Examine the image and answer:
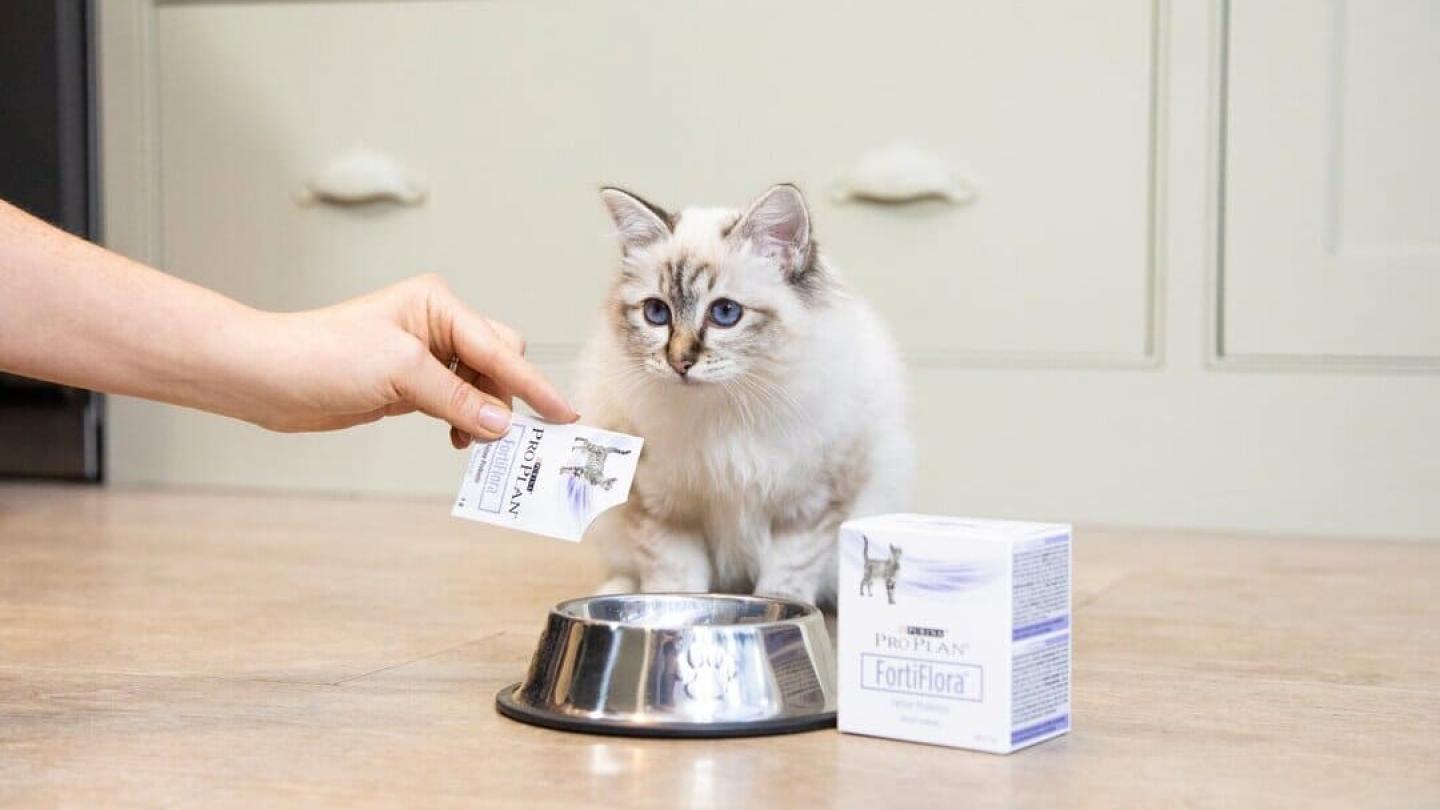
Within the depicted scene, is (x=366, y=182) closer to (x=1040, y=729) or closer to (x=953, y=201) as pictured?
(x=953, y=201)

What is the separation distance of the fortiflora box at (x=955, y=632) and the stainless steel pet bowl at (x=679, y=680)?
0.17 ft

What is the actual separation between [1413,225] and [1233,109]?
0.33 metres

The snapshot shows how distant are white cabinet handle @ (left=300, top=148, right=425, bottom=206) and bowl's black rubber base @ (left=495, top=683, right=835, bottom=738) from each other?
1.91m

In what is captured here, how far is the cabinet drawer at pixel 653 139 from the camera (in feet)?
8.72

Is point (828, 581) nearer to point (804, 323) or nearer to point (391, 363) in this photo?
point (804, 323)

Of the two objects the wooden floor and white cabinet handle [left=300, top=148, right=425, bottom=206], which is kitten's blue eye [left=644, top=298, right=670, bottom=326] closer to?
A: the wooden floor

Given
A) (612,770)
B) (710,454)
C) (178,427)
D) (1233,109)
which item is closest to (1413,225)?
(1233,109)

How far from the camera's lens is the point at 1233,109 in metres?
2.57

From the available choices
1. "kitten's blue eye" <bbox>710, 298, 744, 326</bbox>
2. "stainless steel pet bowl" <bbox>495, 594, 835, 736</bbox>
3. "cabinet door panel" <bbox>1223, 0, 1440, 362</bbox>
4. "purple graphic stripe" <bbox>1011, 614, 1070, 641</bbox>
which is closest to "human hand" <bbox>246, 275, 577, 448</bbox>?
"stainless steel pet bowl" <bbox>495, 594, 835, 736</bbox>

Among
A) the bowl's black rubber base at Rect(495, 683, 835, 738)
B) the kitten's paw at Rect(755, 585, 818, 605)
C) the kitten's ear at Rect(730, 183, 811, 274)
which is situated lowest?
the bowl's black rubber base at Rect(495, 683, 835, 738)

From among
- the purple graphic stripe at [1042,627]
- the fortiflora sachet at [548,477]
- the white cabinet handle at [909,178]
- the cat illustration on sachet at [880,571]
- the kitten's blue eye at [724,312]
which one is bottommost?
the purple graphic stripe at [1042,627]

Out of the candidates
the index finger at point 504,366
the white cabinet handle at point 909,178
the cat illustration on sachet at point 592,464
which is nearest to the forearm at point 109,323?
the index finger at point 504,366

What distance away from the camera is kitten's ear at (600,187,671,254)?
5.49ft

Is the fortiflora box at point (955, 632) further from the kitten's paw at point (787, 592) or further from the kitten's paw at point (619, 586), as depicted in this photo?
the kitten's paw at point (619, 586)
